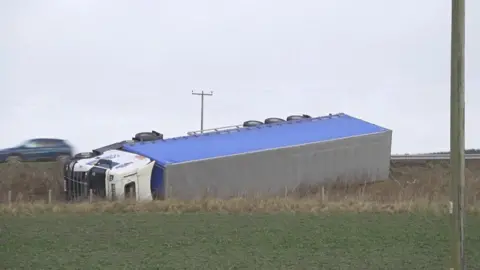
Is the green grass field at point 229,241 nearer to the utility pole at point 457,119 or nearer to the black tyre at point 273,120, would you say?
the utility pole at point 457,119

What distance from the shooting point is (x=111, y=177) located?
914 inches

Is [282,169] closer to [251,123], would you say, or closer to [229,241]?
[251,123]

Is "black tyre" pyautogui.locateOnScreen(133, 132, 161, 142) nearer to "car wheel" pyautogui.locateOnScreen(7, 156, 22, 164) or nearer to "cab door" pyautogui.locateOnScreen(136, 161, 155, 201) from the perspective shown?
"cab door" pyautogui.locateOnScreen(136, 161, 155, 201)

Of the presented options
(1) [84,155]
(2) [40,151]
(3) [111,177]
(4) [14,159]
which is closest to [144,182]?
(3) [111,177]

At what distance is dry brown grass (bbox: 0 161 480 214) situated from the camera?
58.3ft

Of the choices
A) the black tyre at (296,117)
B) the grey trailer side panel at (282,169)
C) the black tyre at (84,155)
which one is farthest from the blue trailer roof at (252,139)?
the black tyre at (84,155)

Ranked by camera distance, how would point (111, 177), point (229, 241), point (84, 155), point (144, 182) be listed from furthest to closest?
point (84, 155) → point (144, 182) → point (111, 177) → point (229, 241)

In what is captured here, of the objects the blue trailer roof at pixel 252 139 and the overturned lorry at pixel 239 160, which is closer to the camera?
Answer: the overturned lorry at pixel 239 160

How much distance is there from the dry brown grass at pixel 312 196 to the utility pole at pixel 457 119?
10020mm

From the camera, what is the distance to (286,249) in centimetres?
1222

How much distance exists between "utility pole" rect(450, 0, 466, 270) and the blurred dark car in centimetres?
2733

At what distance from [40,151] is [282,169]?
42.7 ft

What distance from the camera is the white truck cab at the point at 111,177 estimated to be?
23.2 m

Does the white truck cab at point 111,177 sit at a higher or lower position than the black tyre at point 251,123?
lower
